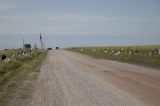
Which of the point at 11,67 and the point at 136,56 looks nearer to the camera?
the point at 11,67

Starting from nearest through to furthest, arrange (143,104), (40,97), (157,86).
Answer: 1. (143,104)
2. (40,97)
3. (157,86)

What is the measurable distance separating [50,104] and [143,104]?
2.77m

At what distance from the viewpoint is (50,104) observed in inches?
466

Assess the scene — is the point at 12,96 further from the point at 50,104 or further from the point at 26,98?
the point at 50,104

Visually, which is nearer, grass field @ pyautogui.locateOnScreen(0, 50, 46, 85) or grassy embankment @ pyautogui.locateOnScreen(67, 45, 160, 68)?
grass field @ pyautogui.locateOnScreen(0, 50, 46, 85)

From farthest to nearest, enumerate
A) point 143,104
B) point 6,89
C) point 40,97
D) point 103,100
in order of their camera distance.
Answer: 1. point 6,89
2. point 40,97
3. point 103,100
4. point 143,104

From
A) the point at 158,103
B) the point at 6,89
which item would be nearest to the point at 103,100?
the point at 158,103

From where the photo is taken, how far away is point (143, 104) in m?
11.3

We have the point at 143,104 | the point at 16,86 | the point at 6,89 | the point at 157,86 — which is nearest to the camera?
the point at 143,104

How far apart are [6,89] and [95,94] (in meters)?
4.76

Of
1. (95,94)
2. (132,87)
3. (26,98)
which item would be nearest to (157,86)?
(132,87)

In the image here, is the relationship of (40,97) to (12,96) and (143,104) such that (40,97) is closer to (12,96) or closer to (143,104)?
(12,96)

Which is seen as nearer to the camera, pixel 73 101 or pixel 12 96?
pixel 73 101

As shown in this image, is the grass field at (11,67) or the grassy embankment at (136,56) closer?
the grass field at (11,67)
